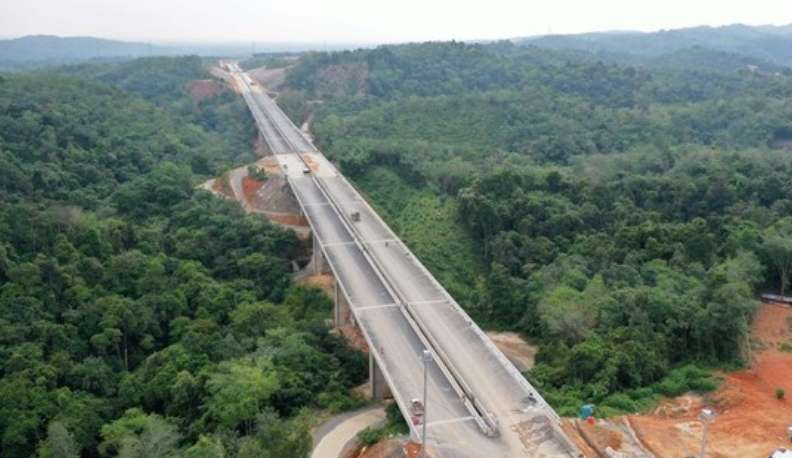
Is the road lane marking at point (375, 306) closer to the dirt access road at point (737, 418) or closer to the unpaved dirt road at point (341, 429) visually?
the unpaved dirt road at point (341, 429)

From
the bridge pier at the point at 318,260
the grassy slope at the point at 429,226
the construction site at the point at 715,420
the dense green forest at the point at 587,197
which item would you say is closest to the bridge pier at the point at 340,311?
the construction site at the point at 715,420

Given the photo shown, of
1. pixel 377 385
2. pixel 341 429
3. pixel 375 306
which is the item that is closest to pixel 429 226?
pixel 375 306

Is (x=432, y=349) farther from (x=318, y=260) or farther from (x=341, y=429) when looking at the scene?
(x=318, y=260)

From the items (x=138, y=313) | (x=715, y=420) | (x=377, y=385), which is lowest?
(x=377, y=385)

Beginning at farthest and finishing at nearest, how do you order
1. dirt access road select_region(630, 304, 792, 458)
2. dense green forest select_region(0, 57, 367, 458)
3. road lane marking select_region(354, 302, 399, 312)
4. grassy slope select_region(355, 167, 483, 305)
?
grassy slope select_region(355, 167, 483, 305), road lane marking select_region(354, 302, 399, 312), dense green forest select_region(0, 57, 367, 458), dirt access road select_region(630, 304, 792, 458)

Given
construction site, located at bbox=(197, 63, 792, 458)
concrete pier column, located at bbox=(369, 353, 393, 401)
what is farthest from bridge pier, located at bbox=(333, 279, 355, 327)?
concrete pier column, located at bbox=(369, 353, 393, 401)

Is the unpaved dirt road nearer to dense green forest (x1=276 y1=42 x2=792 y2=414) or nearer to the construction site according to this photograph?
the construction site
